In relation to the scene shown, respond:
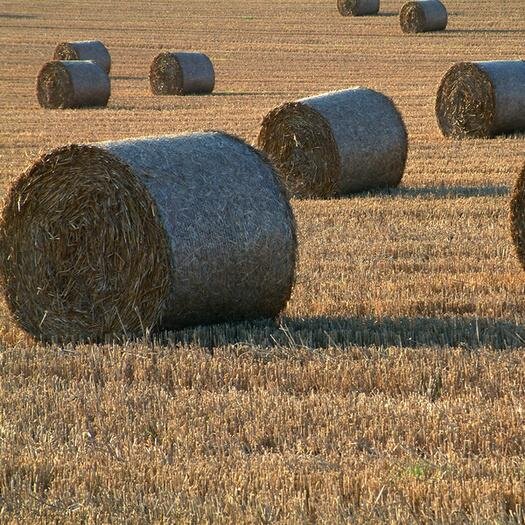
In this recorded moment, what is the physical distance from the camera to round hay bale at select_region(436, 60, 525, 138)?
719 inches

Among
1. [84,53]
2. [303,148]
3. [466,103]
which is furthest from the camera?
[84,53]

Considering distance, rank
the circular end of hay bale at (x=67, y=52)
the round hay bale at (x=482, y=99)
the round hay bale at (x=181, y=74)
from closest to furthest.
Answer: the round hay bale at (x=482, y=99), the round hay bale at (x=181, y=74), the circular end of hay bale at (x=67, y=52)

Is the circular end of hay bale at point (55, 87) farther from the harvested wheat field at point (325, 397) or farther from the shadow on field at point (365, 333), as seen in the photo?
the shadow on field at point (365, 333)

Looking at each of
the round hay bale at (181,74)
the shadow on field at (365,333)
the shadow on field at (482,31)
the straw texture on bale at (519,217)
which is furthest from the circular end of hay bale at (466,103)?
the shadow on field at (482,31)

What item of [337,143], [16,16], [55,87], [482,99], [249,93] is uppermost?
[337,143]

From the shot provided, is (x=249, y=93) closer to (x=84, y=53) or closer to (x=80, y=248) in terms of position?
(x=84, y=53)

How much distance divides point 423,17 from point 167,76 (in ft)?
45.1

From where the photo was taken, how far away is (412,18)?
128 feet

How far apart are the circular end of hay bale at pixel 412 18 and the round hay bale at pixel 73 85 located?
16090mm

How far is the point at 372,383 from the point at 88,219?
253cm

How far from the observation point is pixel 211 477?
521 cm

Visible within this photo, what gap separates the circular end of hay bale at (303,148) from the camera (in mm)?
14016

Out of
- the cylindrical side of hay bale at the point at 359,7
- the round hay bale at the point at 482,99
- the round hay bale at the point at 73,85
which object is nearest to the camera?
the round hay bale at the point at 482,99

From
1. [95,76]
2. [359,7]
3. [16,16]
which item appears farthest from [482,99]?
[16,16]
